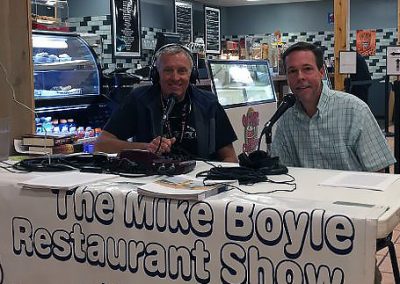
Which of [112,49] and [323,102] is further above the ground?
[112,49]

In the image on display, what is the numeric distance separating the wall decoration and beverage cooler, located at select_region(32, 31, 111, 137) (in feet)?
30.4

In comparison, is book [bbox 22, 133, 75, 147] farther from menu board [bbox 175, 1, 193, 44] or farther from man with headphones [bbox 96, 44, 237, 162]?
menu board [bbox 175, 1, 193, 44]

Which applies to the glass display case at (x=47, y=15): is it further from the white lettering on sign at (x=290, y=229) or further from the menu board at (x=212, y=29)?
the menu board at (x=212, y=29)

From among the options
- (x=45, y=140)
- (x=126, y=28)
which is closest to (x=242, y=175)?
(x=45, y=140)

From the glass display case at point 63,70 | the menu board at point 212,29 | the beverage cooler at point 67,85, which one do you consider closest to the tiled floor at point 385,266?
the beverage cooler at point 67,85

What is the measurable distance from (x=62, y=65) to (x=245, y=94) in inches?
76.1

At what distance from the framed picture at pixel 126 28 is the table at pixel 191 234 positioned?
778 centimetres

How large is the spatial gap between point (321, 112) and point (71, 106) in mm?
2797

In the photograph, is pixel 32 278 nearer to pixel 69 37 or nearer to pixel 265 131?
pixel 265 131

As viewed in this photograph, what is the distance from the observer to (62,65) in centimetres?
510

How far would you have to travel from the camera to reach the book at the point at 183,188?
1831 mm

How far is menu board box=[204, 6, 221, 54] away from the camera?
13.1 m

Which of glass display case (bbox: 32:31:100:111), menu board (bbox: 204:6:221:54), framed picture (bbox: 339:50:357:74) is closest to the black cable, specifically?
glass display case (bbox: 32:31:100:111)

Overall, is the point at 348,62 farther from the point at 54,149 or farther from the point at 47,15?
the point at 54,149
